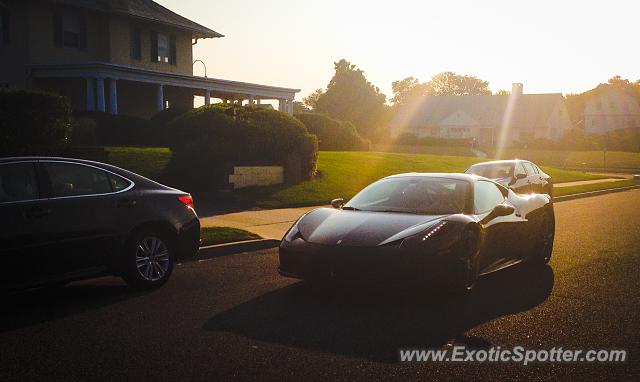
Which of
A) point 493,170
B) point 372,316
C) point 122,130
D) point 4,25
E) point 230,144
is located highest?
point 4,25

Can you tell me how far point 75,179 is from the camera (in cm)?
762

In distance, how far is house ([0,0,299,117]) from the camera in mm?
30578

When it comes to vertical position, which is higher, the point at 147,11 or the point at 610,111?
the point at 147,11

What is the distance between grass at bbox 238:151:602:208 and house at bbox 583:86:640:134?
7027cm

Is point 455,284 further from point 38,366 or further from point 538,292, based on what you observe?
point 38,366

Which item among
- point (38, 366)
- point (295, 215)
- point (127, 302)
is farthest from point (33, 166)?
point (295, 215)

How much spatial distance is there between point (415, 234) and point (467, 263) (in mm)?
783

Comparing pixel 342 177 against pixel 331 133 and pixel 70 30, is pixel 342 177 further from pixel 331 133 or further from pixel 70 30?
pixel 331 133

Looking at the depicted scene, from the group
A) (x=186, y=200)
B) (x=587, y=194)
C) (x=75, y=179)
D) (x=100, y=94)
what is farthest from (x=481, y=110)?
(x=75, y=179)

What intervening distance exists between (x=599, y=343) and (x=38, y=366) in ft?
14.9

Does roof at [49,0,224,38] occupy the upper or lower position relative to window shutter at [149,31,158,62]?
upper

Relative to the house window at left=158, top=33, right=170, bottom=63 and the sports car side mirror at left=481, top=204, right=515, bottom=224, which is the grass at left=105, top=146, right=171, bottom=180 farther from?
the house window at left=158, top=33, right=170, bottom=63

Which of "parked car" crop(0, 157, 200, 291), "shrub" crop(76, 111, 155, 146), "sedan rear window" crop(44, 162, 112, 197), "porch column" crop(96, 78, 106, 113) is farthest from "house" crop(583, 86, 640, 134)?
"sedan rear window" crop(44, 162, 112, 197)

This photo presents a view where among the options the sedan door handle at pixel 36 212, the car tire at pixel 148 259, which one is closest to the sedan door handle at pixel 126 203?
the car tire at pixel 148 259
